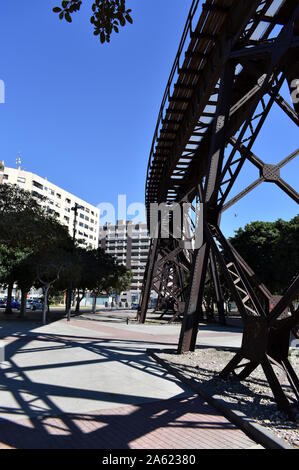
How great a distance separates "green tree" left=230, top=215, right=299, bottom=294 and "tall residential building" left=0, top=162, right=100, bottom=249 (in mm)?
37583

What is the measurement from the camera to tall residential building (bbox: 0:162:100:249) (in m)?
83.0

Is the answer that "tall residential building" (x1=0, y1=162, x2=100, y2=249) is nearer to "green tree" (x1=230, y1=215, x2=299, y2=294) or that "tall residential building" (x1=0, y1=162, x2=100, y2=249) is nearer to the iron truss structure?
"green tree" (x1=230, y1=215, x2=299, y2=294)

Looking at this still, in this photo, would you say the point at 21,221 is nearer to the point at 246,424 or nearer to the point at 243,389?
the point at 243,389

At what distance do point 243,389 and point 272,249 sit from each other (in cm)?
2840

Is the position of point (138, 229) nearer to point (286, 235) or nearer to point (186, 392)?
point (286, 235)

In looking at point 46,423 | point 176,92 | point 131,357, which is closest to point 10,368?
point 131,357

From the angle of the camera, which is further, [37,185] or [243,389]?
[37,185]

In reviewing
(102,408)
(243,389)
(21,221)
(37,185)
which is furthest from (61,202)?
(102,408)

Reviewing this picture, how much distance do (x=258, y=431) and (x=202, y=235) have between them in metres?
5.92

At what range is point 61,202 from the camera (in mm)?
99188

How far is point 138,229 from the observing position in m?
128

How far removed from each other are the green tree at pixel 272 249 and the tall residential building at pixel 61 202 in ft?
123

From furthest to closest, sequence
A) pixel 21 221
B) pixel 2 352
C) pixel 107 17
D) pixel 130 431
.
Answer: pixel 2 352, pixel 21 221, pixel 130 431, pixel 107 17

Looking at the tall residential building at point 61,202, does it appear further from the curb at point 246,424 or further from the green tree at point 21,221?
the curb at point 246,424
